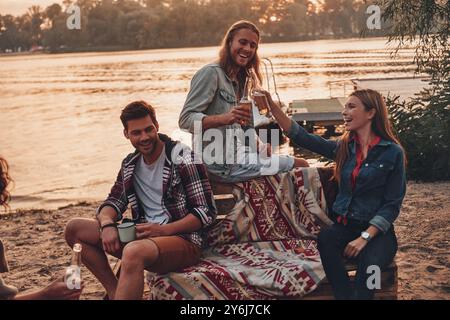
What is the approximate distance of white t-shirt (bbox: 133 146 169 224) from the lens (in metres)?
4.24

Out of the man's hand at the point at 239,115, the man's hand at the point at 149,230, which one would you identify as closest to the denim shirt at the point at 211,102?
the man's hand at the point at 239,115

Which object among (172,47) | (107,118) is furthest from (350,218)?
(172,47)

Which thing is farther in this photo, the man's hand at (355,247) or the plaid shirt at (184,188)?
the plaid shirt at (184,188)

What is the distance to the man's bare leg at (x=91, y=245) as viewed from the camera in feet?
13.6

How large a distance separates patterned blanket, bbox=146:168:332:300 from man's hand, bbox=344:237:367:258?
1.03ft

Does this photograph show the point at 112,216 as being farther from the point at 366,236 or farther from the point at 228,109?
the point at 366,236

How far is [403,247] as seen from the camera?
21.8 ft

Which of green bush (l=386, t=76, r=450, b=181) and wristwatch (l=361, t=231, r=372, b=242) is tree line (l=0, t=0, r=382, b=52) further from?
wristwatch (l=361, t=231, r=372, b=242)

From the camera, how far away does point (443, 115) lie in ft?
34.1

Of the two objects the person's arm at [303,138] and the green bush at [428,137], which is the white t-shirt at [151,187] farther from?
the green bush at [428,137]

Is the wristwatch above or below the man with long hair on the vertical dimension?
below

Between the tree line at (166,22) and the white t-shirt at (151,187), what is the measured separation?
98.6 meters

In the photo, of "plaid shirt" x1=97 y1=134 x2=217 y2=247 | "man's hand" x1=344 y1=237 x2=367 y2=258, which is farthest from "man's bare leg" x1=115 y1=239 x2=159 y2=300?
"man's hand" x1=344 y1=237 x2=367 y2=258

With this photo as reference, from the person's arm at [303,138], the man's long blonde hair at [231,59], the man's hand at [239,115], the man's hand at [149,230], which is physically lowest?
the man's hand at [149,230]
